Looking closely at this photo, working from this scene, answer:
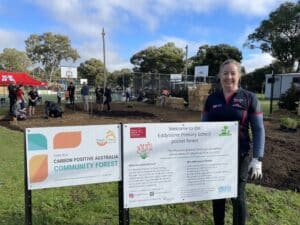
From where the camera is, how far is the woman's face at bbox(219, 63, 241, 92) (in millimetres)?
4215

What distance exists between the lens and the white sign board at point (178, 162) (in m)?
3.96

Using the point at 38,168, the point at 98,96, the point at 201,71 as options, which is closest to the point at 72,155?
the point at 38,168

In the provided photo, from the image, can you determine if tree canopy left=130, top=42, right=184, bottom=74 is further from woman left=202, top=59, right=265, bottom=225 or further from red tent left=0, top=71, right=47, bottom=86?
woman left=202, top=59, right=265, bottom=225

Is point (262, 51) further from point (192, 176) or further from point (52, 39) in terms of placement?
point (192, 176)

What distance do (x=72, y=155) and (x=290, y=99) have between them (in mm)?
22378

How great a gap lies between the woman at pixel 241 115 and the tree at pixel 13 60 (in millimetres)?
87141

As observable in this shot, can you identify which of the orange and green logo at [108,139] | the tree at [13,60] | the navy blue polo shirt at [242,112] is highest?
the tree at [13,60]

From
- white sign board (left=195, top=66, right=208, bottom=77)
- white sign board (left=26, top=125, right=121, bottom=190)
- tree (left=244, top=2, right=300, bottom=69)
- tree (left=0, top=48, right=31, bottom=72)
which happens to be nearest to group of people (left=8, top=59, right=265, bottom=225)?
white sign board (left=26, top=125, right=121, bottom=190)

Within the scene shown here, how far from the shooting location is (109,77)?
3644 inches

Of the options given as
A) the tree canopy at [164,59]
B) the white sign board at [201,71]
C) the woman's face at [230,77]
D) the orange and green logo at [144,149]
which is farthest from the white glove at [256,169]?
the tree canopy at [164,59]

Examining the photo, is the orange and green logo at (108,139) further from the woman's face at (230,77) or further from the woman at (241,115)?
the woman's face at (230,77)

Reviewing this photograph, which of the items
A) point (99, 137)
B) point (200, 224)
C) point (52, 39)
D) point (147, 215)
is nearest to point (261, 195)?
point (200, 224)

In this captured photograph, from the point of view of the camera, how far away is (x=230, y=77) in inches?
166

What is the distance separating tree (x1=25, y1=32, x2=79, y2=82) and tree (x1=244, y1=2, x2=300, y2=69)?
42.6 meters
